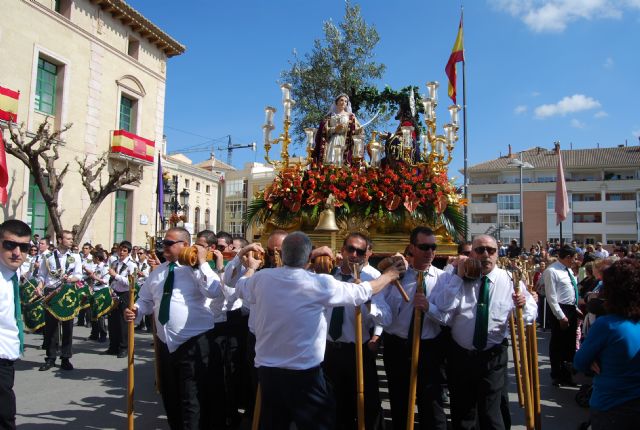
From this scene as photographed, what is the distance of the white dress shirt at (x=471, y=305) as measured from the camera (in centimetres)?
406

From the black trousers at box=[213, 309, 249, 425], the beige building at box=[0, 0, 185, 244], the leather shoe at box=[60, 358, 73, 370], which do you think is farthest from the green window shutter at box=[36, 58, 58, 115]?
the black trousers at box=[213, 309, 249, 425]

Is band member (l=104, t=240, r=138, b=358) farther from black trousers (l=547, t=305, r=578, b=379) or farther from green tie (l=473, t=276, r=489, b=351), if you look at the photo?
black trousers (l=547, t=305, r=578, b=379)

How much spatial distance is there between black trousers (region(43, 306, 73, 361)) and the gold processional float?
127 inches

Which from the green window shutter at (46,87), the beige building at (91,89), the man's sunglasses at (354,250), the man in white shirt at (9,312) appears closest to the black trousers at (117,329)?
the man in white shirt at (9,312)

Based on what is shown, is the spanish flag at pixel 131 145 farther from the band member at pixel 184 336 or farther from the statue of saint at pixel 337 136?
the band member at pixel 184 336

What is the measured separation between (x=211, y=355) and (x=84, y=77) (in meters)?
19.6

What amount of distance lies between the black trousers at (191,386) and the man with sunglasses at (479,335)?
2.07 meters

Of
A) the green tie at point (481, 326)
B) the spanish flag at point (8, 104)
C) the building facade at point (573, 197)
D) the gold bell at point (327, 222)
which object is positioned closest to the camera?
the green tie at point (481, 326)

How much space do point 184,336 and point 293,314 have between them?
159 cm

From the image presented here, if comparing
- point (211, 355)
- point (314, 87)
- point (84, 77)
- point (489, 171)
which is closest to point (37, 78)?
point (84, 77)

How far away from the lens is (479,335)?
3.95 meters

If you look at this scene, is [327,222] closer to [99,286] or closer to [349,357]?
[349,357]

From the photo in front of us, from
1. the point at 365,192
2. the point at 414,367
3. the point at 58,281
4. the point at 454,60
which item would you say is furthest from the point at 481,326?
the point at 454,60

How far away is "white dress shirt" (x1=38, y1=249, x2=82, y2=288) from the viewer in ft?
28.8
